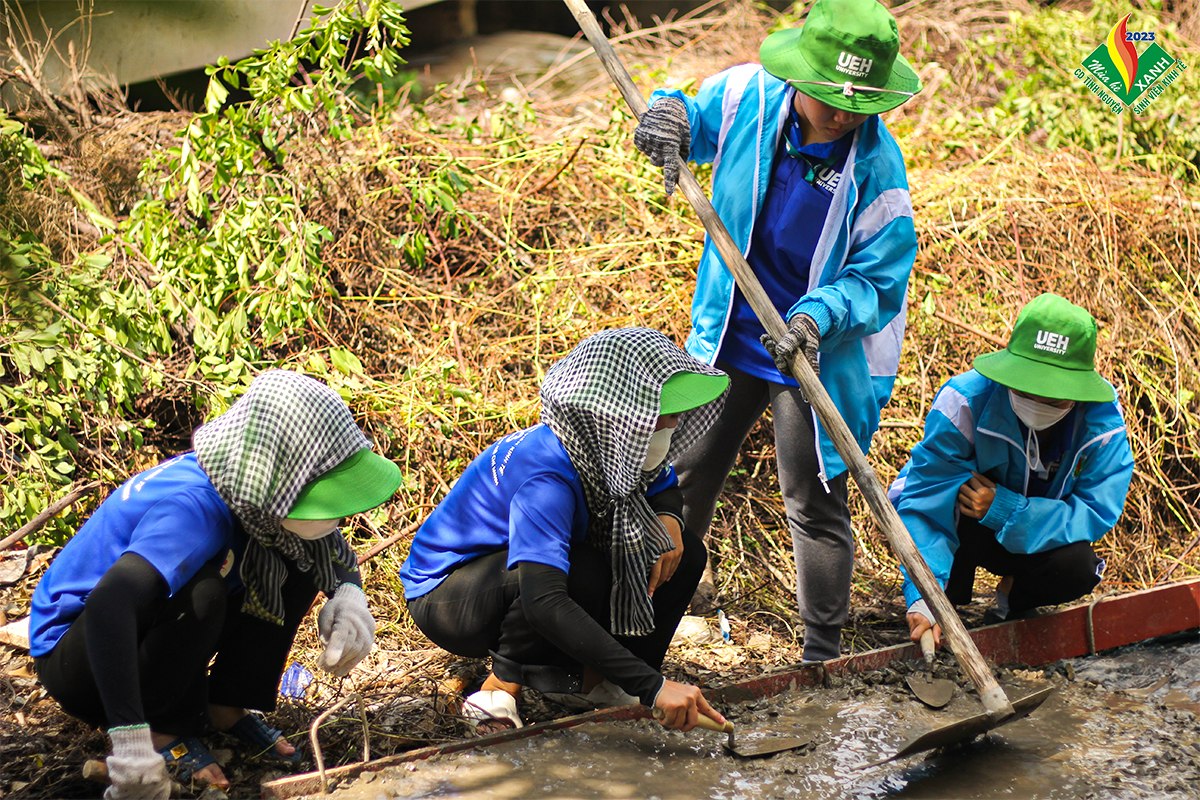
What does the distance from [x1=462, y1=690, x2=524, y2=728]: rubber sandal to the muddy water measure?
206 mm

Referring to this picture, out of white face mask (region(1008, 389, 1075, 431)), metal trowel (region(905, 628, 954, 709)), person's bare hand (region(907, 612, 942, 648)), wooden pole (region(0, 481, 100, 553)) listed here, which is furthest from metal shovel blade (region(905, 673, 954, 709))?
wooden pole (region(0, 481, 100, 553))

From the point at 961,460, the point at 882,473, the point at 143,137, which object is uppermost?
the point at 143,137

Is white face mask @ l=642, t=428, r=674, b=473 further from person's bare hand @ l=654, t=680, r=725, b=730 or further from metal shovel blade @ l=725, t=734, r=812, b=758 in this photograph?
metal shovel blade @ l=725, t=734, r=812, b=758

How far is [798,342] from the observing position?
3.20 m

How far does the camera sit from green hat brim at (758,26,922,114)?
3186mm

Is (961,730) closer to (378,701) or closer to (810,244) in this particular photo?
(810,244)

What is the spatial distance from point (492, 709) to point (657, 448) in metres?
0.82

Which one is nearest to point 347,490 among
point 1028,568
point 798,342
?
point 798,342

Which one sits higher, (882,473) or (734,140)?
(734,140)

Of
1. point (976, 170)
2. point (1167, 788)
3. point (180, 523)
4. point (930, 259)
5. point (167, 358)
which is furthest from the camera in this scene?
point (976, 170)

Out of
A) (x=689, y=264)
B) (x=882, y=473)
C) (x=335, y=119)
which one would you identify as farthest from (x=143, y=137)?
(x=882, y=473)

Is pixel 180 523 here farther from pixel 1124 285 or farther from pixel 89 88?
pixel 1124 285

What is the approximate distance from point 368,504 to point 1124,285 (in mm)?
4119

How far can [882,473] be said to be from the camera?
15.9 feet
